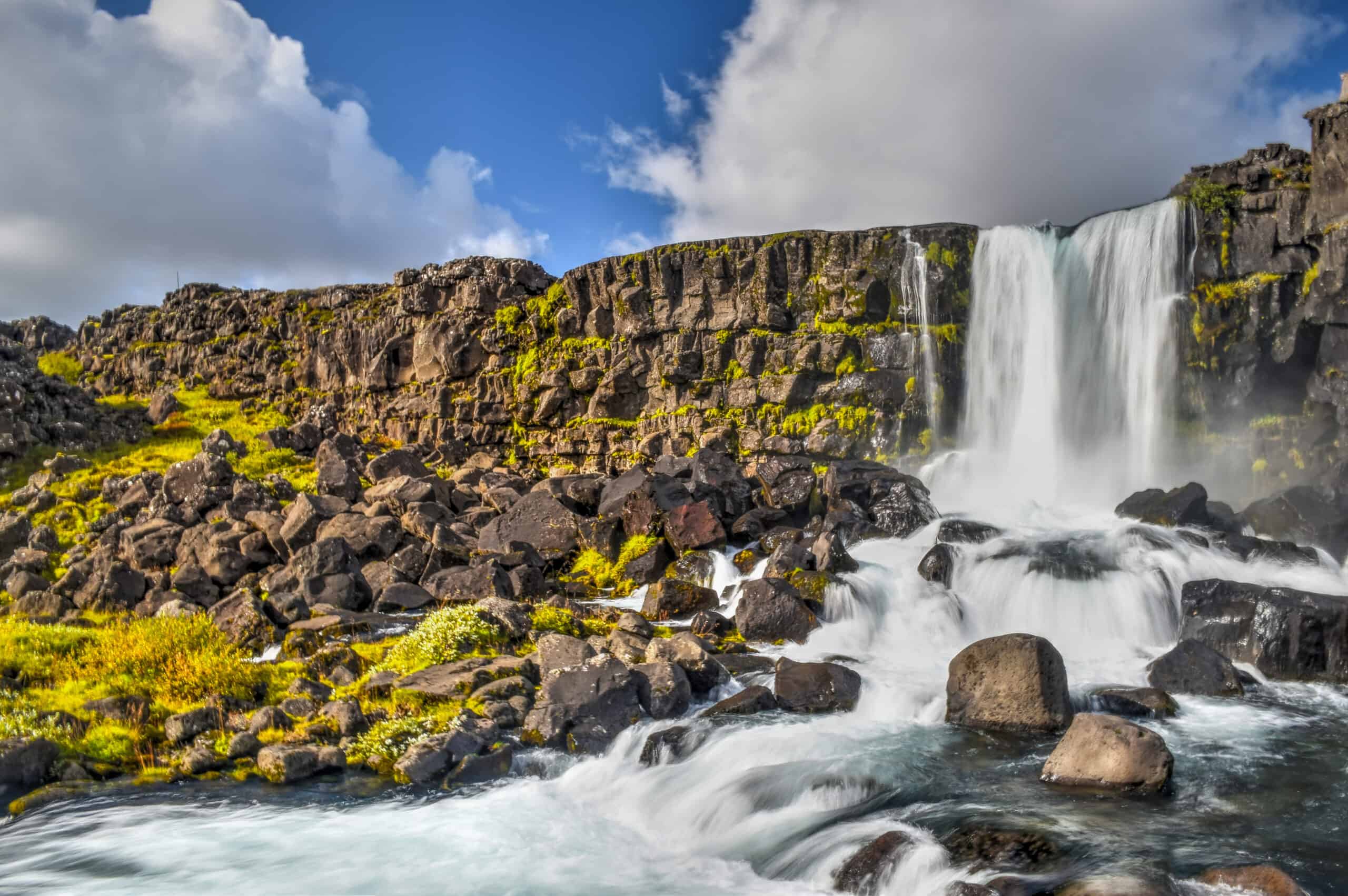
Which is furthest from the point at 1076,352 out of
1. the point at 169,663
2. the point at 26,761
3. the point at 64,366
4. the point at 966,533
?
the point at 64,366

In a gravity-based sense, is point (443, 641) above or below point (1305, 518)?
below

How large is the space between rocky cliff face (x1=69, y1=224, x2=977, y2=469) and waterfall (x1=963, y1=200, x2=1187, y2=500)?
4.47 ft

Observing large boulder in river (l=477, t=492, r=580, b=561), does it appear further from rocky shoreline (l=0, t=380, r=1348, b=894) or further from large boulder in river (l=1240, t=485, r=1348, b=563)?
large boulder in river (l=1240, t=485, r=1348, b=563)

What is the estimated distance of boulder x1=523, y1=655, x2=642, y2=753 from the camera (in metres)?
13.0

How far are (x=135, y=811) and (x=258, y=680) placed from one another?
412cm

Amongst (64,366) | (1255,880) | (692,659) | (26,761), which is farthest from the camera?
(64,366)

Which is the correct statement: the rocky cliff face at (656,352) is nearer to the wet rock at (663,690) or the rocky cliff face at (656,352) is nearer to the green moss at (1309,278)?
the green moss at (1309,278)

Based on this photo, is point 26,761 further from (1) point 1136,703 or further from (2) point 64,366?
(2) point 64,366

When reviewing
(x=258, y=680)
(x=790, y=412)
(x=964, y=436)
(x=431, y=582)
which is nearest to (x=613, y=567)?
(x=431, y=582)

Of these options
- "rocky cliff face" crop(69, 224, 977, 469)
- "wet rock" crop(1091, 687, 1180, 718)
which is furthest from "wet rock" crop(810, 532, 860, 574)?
"rocky cliff face" crop(69, 224, 977, 469)

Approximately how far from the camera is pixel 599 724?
1325 cm

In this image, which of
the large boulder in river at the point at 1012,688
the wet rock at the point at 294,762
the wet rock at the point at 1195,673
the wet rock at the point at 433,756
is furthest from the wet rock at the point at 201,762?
the wet rock at the point at 1195,673

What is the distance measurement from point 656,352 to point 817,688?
27.6m

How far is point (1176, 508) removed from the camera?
2336cm
